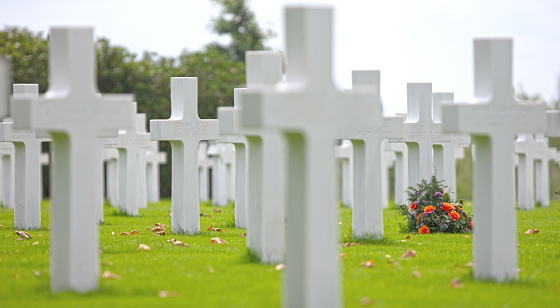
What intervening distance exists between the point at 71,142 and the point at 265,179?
2.43m

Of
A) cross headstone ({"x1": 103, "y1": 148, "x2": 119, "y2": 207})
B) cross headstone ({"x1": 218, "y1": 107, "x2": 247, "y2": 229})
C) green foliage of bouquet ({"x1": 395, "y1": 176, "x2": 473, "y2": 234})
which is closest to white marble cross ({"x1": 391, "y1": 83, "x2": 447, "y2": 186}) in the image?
green foliage of bouquet ({"x1": 395, "y1": 176, "x2": 473, "y2": 234})

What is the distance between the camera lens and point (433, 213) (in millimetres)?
13867

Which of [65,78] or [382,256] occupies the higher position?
[65,78]

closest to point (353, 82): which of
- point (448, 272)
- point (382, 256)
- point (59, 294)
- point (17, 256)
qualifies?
point (382, 256)

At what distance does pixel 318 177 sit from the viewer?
6660 millimetres

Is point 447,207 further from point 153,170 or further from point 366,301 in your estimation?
point 153,170

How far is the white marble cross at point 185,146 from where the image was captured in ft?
43.6

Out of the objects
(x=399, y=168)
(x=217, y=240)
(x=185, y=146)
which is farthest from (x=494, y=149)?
(x=399, y=168)

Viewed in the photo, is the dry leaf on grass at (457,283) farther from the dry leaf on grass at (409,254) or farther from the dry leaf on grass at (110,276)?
the dry leaf on grass at (110,276)

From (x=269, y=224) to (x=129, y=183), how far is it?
860 cm

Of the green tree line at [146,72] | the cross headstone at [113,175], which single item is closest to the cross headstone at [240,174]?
the cross headstone at [113,175]

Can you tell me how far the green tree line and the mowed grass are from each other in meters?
21.7

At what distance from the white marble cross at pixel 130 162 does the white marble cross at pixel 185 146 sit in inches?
135

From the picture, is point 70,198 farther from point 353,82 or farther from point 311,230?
point 353,82
